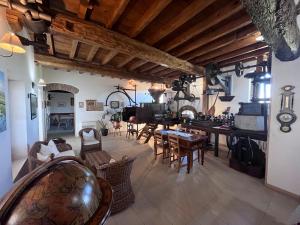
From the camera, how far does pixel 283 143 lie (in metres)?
2.85

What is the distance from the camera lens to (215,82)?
5.41 m

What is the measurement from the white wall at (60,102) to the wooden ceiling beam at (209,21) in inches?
417

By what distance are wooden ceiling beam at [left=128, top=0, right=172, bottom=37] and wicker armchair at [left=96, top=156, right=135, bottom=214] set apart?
2.34 metres

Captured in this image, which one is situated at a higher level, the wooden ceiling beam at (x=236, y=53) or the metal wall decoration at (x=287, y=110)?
the wooden ceiling beam at (x=236, y=53)

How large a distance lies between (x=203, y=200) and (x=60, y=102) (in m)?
12.2

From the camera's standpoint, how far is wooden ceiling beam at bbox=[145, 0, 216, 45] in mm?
2322

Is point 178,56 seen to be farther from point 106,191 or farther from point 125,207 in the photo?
point 106,191

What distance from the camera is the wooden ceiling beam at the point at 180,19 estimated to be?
232cm

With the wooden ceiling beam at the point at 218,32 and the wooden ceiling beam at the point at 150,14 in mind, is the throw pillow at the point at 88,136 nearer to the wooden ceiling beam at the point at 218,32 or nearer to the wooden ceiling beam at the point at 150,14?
the wooden ceiling beam at the point at 150,14

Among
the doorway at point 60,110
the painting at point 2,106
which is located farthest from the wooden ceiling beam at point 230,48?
the doorway at point 60,110

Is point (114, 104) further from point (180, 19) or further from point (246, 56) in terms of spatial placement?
point (180, 19)

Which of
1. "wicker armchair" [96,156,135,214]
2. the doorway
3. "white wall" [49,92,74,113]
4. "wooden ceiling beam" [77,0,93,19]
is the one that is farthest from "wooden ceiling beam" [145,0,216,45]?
"white wall" [49,92,74,113]

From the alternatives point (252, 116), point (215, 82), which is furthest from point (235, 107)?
point (252, 116)

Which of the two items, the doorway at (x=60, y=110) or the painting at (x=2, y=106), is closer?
the painting at (x=2, y=106)
